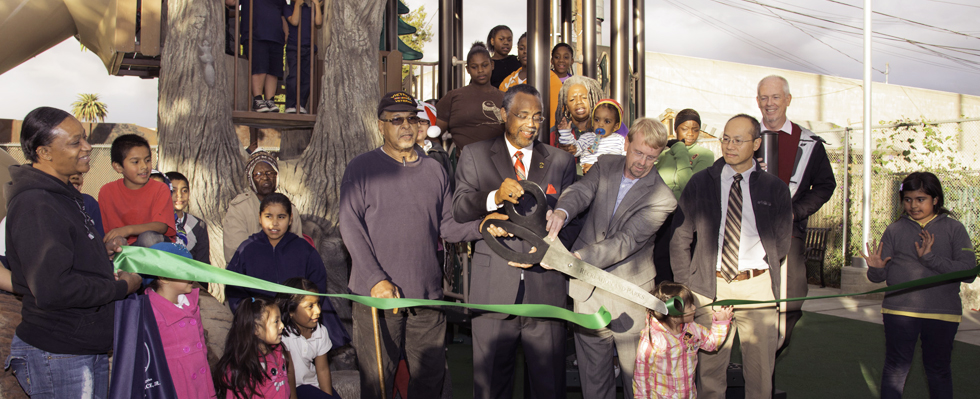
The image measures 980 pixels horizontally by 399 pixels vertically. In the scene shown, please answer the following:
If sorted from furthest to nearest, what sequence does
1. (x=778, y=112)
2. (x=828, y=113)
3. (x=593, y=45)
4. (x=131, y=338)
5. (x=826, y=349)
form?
(x=828, y=113) < (x=593, y=45) < (x=826, y=349) < (x=778, y=112) < (x=131, y=338)

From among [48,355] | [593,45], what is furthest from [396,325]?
A: [593,45]

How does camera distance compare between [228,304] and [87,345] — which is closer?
[87,345]

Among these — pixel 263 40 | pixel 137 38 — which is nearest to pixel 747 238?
pixel 263 40

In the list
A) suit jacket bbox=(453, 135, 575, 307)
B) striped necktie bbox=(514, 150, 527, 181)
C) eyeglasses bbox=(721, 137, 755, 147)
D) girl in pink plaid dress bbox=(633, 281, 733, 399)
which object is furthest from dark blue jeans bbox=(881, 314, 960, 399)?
striped necktie bbox=(514, 150, 527, 181)

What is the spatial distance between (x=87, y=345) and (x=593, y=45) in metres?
6.25

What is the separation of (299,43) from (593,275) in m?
4.44

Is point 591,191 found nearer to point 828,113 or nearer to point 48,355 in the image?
point 48,355

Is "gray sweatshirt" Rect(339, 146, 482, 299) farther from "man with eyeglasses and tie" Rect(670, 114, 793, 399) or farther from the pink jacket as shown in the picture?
"man with eyeglasses and tie" Rect(670, 114, 793, 399)

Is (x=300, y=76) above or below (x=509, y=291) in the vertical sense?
above

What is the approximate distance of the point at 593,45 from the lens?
7.48m

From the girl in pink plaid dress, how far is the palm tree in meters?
47.0

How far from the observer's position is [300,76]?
20.1 feet

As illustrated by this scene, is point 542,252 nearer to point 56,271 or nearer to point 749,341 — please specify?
point 749,341

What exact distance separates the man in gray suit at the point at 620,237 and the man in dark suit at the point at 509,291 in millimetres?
176
